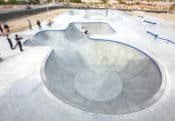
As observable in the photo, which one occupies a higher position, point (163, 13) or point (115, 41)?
point (163, 13)

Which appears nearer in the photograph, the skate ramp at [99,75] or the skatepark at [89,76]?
the skatepark at [89,76]

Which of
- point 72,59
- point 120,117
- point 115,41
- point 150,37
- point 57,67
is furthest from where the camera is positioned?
point 150,37

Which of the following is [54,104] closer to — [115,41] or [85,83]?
[85,83]

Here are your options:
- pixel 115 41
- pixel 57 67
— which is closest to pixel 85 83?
pixel 57 67

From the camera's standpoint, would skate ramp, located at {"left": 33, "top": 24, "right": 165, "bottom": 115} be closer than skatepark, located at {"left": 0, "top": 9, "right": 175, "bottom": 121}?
No

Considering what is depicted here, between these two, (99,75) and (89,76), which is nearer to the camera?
(89,76)
